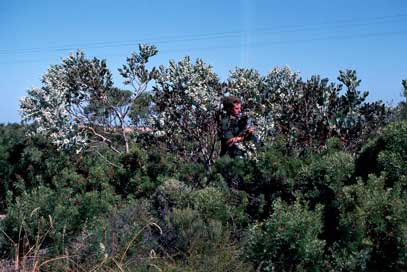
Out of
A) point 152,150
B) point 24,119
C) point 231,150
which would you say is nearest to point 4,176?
point 24,119

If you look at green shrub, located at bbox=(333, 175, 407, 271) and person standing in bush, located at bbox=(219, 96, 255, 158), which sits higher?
person standing in bush, located at bbox=(219, 96, 255, 158)

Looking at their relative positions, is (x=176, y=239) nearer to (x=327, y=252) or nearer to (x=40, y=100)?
(x=327, y=252)

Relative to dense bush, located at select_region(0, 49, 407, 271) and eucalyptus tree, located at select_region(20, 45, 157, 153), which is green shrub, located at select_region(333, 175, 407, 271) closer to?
dense bush, located at select_region(0, 49, 407, 271)

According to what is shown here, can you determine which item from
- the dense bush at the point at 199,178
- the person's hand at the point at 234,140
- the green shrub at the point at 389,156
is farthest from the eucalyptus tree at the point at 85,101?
the green shrub at the point at 389,156

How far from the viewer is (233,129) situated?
21.9ft

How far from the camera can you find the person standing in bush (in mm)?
6469

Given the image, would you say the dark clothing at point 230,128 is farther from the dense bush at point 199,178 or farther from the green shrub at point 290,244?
the green shrub at point 290,244

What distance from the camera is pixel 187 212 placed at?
178 inches

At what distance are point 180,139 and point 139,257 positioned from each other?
3111 mm

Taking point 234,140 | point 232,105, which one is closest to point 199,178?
point 234,140

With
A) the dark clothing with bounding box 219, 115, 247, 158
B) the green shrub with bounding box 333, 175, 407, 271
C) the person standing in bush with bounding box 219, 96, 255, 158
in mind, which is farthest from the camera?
the dark clothing with bounding box 219, 115, 247, 158

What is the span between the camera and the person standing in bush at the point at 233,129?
6.47 meters

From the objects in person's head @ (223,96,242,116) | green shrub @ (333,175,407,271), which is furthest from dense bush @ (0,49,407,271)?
person's head @ (223,96,242,116)

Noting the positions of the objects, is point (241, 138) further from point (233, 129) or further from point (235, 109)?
point (235, 109)
